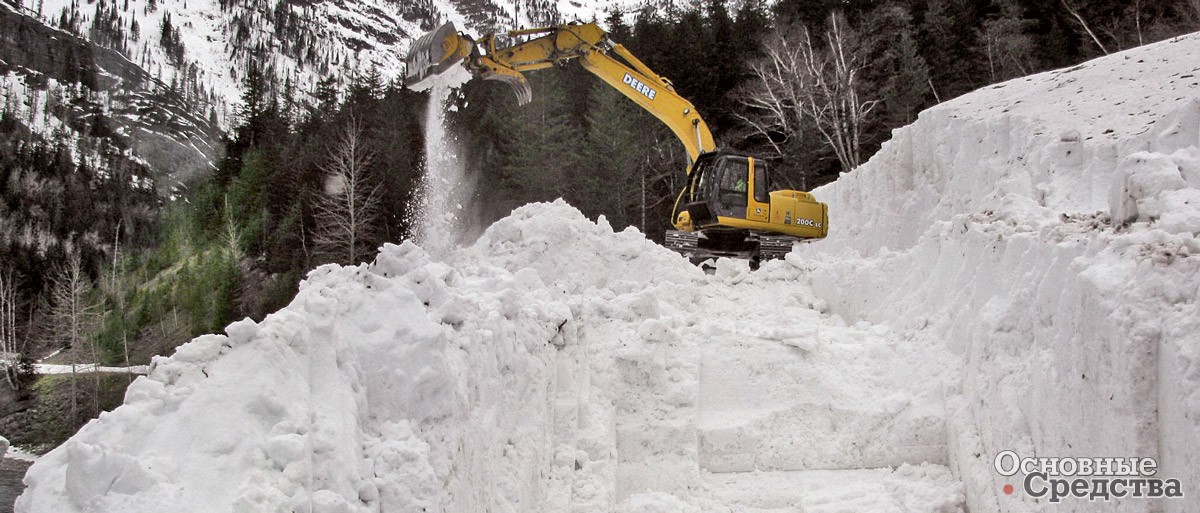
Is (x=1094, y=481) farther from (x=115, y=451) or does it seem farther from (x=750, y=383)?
(x=115, y=451)

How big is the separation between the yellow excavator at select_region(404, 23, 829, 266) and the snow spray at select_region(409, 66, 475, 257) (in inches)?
426

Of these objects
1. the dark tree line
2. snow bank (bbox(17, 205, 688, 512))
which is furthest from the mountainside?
snow bank (bbox(17, 205, 688, 512))

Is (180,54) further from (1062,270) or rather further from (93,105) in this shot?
(1062,270)

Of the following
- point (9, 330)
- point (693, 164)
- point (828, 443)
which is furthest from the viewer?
point (9, 330)

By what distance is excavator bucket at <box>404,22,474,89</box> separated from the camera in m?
12.0

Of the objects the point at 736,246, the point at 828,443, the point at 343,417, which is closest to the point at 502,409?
the point at 343,417

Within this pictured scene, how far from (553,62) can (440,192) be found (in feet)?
56.5

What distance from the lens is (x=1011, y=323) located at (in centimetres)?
527

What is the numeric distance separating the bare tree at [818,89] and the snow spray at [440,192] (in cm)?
983

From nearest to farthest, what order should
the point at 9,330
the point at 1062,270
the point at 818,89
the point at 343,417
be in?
the point at 343,417 < the point at 1062,270 < the point at 818,89 < the point at 9,330

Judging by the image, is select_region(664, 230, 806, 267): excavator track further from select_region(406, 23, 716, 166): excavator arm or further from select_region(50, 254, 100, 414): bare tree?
select_region(50, 254, 100, 414): bare tree

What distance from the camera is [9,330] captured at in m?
34.8

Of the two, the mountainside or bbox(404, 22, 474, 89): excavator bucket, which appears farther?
the mountainside

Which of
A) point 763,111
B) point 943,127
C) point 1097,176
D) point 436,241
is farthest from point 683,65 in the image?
point 1097,176
